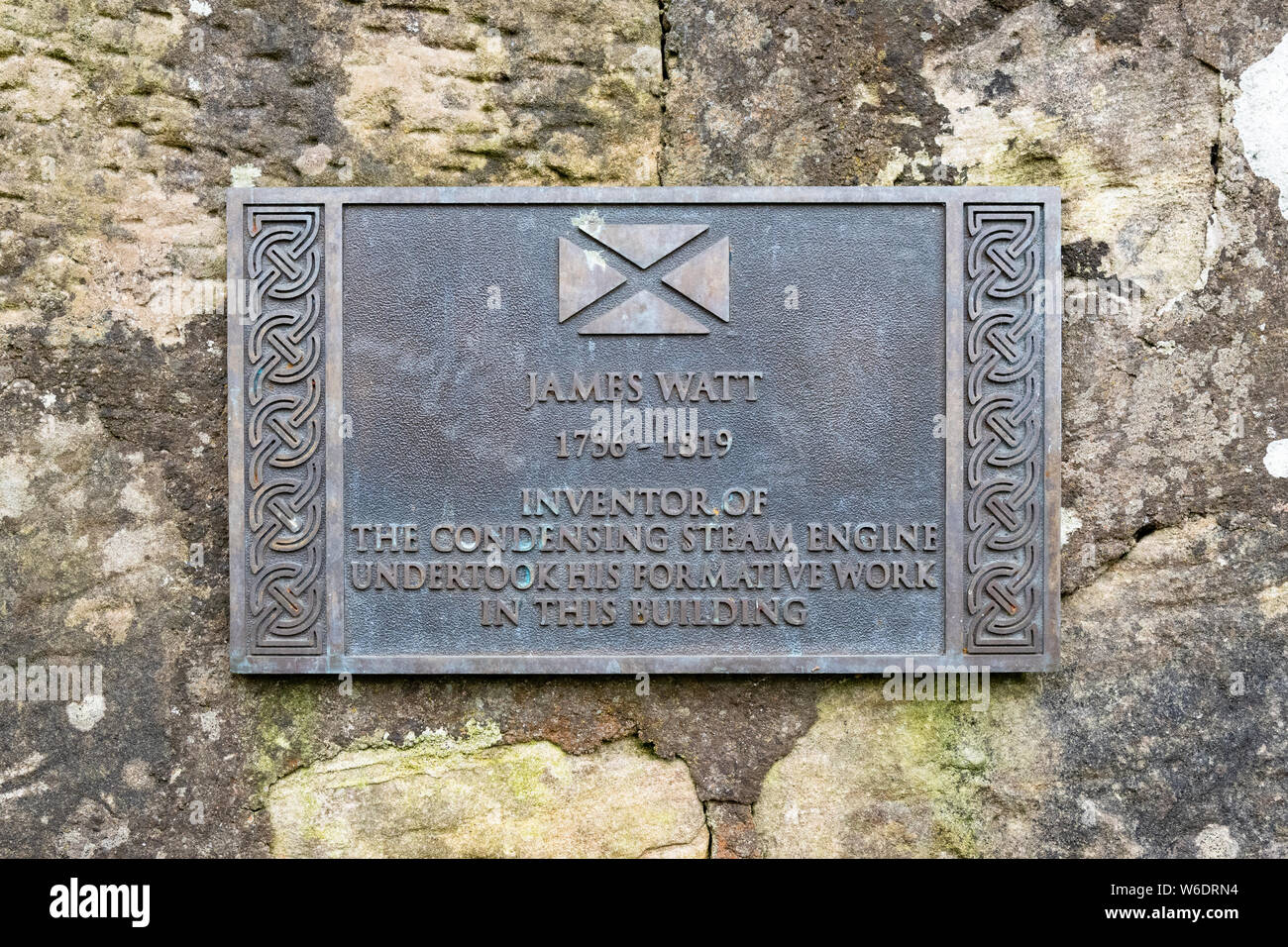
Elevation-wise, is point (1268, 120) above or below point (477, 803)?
above

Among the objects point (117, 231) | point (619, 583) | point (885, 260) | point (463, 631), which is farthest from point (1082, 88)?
point (117, 231)

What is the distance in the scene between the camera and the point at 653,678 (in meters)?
2.92

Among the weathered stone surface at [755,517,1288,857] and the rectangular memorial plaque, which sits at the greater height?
the rectangular memorial plaque

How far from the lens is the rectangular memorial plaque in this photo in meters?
2.83

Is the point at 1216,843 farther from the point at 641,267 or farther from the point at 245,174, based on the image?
the point at 245,174

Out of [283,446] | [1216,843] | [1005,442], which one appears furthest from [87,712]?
[1216,843]

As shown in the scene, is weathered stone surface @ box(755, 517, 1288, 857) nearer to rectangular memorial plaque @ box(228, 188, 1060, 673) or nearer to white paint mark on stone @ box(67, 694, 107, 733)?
rectangular memorial plaque @ box(228, 188, 1060, 673)

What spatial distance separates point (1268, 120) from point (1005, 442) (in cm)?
128

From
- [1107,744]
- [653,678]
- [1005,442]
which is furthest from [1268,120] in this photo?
[653,678]

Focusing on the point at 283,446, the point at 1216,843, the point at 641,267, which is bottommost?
the point at 1216,843

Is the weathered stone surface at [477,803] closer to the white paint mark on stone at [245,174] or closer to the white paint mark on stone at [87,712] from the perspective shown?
the white paint mark on stone at [87,712]

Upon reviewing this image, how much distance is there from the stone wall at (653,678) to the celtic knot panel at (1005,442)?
6.7 inches

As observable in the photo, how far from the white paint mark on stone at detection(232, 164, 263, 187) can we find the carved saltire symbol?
97 cm

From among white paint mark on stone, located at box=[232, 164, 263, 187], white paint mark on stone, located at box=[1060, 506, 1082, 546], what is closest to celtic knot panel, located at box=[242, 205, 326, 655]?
white paint mark on stone, located at box=[232, 164, 263, 187]
